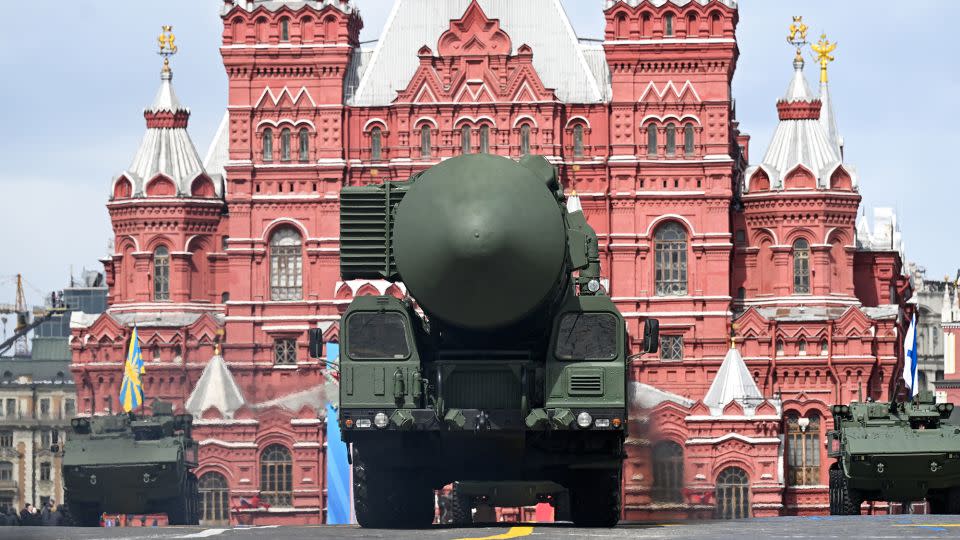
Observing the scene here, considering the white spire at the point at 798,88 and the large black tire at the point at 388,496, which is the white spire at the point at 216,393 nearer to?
the white spire at the point at 798,88

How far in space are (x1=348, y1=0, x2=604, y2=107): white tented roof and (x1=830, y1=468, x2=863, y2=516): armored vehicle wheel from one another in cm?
3774

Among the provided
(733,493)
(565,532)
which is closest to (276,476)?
(733,493)

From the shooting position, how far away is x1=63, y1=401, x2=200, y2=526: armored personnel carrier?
180 feet

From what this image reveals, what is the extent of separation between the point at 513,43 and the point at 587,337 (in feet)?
189

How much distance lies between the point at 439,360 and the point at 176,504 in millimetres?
25279

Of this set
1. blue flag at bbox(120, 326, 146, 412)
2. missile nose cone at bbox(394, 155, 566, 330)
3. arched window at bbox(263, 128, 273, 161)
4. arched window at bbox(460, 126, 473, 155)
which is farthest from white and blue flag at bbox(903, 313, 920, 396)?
missile nose cone at bbox(394, 155, 566, 330)

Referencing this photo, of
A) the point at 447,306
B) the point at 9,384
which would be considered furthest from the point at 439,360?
the point at 9,384

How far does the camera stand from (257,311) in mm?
89688

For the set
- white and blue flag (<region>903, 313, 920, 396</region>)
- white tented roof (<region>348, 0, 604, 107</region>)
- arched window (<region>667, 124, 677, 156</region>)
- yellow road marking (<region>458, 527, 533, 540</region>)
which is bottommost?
yellow road marking (<region>458, 527, 533, 540</region>)

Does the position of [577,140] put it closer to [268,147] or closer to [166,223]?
[268,147]

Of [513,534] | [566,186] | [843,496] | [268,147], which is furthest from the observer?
[268,147]

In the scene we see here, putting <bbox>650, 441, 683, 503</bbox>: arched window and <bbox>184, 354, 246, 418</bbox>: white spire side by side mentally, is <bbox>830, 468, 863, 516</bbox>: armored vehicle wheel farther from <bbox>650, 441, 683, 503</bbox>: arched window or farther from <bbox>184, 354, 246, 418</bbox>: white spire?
<bbox>184, 354, 246, 418</bbox>: white spire

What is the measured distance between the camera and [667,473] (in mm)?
82188

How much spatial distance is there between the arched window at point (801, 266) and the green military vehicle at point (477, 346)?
55669 mm
